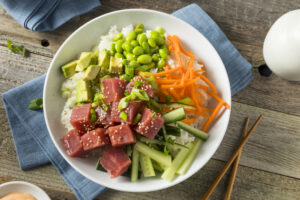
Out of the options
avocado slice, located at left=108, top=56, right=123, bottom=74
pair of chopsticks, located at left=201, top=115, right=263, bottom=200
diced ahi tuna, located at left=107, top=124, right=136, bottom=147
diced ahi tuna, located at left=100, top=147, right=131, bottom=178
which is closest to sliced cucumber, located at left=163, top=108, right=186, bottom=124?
diced ahi tuna, located at left=107, top=124, right=136, bottom=147

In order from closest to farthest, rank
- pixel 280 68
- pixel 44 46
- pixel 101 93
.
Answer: pixel 101 93, pixel 280 68, pixel 44 46

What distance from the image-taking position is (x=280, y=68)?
8.21 feet

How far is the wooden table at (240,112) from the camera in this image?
8.54 ft

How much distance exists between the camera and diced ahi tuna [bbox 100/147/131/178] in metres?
2.02

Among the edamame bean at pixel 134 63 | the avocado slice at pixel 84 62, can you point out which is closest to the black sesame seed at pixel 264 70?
the edamame bean at pixel 134 63

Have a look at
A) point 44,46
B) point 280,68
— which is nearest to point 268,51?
point 280,68

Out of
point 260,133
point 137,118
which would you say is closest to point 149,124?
point 137,118

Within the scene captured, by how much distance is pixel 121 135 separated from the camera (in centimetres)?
196

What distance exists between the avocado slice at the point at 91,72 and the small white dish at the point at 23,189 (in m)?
1.08

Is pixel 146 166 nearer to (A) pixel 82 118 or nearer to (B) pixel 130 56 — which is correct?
(A) pixel 82 118

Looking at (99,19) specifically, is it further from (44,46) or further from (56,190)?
(56,190)

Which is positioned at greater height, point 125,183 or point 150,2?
point 150,2

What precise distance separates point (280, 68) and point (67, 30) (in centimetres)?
207

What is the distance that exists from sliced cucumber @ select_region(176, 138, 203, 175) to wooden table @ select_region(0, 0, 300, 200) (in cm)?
50
